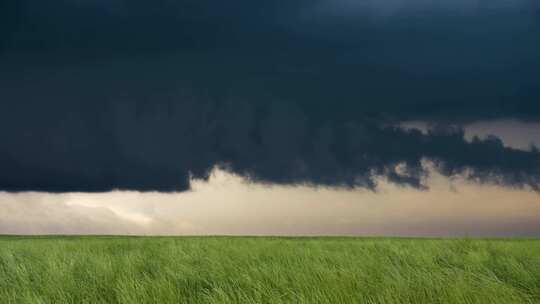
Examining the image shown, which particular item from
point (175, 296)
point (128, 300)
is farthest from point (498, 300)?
point (128, 300)

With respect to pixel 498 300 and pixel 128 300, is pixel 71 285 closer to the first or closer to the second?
pixel 128 300

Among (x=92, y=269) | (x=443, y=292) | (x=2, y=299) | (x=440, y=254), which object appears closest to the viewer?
(x=443, y=292)

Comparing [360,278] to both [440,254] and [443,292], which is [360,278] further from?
[440,254]

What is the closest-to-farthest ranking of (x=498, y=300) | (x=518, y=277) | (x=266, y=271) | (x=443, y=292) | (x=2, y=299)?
(x=498, y=300) → (x=443, y=292) → (x=2, y=299) → (x=266, y=271) → (x=518, y=277)

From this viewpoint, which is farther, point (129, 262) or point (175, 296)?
point (129, 262)

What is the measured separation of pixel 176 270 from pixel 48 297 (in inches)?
91.6

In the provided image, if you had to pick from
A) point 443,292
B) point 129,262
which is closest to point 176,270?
point 129,262

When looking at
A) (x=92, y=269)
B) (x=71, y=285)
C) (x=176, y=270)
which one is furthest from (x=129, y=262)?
(x=71, y=285)

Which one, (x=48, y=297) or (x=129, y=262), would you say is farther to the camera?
(x=129, y=262)

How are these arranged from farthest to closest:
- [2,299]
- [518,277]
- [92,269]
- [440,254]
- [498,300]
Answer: [440,254], [92,269], [518,277], [2,299], [498,300]

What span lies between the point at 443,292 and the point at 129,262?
6085 mm

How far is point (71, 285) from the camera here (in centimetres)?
827

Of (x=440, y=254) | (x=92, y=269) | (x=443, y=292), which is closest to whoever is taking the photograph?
(x=443, y=292)

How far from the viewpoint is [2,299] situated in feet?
24.8
